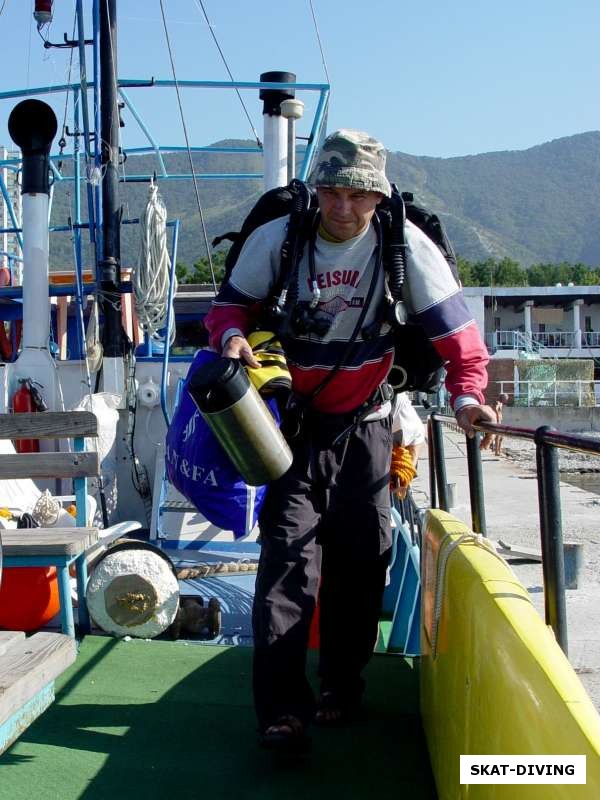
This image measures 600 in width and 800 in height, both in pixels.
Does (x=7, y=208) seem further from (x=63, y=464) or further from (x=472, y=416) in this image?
(x=472, y=416)

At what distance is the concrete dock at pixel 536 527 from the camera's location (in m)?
7.35

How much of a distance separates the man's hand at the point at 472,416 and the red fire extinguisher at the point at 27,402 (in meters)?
5.54

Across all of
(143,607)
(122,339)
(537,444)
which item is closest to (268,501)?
(537,444)

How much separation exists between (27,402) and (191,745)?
5244mm

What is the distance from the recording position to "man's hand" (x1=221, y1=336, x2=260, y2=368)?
9.66 ft

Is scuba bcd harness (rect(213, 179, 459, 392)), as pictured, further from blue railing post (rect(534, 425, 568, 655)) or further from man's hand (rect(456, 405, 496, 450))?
blue railing post (rect(534, 425, 568, 655))

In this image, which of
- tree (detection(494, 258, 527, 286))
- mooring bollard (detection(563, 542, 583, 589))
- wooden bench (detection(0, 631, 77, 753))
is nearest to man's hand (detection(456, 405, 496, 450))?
wooden bench (detection(0, 631, 77, 753))

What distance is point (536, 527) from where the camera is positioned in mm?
13336

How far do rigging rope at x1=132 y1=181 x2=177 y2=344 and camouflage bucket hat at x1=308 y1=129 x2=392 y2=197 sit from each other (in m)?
4.85

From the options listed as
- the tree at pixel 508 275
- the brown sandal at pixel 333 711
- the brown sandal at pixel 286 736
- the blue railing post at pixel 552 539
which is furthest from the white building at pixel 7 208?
the tree at pixel 508 275

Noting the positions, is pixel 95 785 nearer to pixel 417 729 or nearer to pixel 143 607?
pixel 417 729

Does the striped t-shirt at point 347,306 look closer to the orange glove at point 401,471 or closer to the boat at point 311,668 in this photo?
the boat at point 311,668

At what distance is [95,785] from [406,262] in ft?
6.31

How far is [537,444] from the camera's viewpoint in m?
2.26
